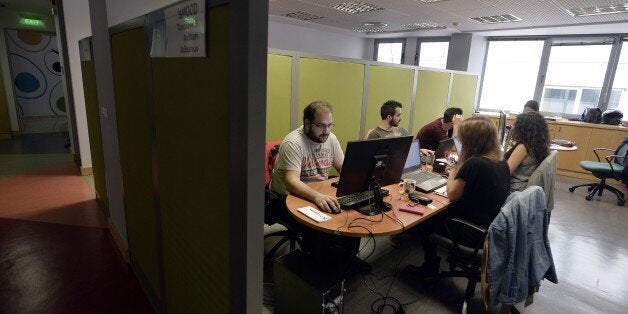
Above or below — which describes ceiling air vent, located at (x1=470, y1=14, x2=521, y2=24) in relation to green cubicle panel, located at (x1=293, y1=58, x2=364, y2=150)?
above

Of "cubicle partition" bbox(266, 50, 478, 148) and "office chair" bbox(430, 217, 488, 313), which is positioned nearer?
"office chair" bbox(430, 217, 488, 313)

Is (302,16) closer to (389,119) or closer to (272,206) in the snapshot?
(389,119)

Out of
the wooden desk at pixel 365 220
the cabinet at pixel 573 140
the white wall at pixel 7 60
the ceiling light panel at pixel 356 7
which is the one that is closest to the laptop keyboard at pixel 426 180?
the wooden desk at pixel 365 220

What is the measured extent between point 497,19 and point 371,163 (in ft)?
17.0

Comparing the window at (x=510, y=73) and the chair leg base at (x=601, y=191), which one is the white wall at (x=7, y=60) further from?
the chair leg base at (x=601, y=191)

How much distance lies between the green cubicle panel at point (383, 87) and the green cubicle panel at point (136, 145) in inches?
90.3

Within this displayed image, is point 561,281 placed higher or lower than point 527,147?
lower

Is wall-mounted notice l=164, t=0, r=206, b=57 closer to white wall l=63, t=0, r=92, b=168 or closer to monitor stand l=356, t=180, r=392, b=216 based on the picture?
monitor stand l=356, t=180, r=392, b=216

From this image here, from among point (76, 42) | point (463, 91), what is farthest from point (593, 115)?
point (76, 42)

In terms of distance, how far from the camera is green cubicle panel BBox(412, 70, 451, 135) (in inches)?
165

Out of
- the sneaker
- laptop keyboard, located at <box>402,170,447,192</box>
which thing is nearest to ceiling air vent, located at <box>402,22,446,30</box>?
laptop keyboard, located at <box>402,170,447,192</box>

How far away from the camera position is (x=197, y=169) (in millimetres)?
1188

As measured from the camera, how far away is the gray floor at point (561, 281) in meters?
2.15

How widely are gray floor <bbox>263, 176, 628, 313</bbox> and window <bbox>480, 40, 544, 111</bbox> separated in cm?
391
